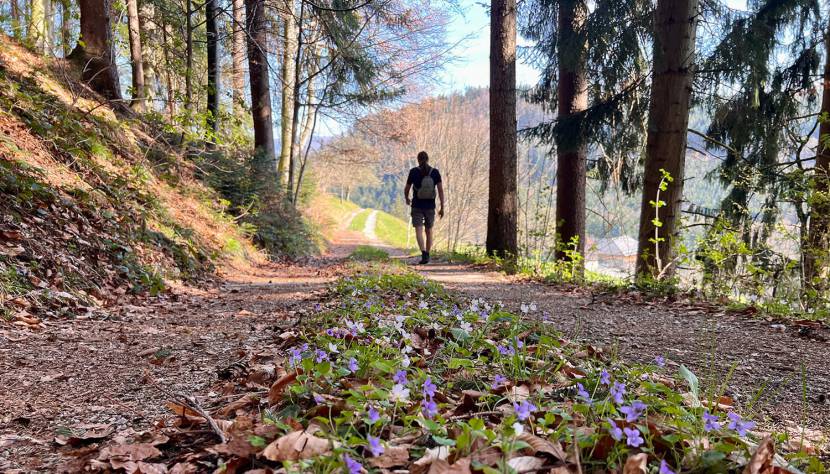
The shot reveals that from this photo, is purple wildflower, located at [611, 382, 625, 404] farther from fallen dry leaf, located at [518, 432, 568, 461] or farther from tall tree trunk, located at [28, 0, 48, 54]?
tall tree trunk, located at [28, 0, 48, 54]

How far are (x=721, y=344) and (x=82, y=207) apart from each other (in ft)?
19.1

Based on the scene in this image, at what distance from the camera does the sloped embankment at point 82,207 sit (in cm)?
394

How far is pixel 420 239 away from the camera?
9.70 m

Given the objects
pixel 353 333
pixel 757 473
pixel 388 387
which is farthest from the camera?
pixel 353 333

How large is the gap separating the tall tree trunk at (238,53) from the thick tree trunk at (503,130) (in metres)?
4.58

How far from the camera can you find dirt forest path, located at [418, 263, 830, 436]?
2113 millimetres

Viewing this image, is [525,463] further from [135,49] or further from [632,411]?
[135,49]

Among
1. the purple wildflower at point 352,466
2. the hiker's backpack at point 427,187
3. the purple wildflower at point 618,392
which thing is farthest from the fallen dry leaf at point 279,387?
the hiker's backpack at point 427,187

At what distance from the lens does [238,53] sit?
13.3 m

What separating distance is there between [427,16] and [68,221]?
14.2 metres

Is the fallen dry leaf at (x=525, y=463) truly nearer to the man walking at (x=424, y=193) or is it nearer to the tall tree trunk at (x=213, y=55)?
the man walking at (x=424, y=193)

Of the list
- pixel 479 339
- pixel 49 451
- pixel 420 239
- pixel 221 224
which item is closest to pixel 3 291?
pixel 49 451

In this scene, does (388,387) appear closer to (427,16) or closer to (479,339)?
(479,339)

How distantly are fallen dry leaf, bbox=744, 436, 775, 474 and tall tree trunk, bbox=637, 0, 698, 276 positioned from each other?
457cm
